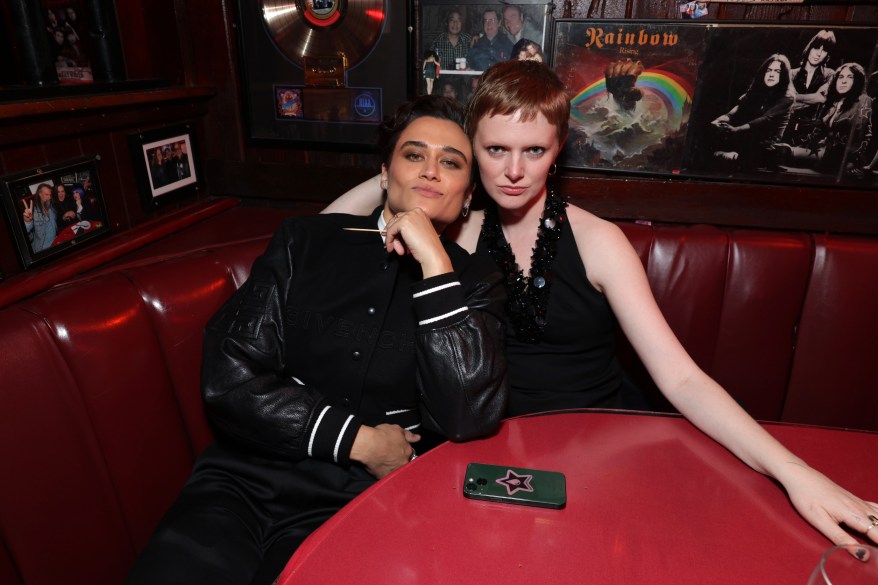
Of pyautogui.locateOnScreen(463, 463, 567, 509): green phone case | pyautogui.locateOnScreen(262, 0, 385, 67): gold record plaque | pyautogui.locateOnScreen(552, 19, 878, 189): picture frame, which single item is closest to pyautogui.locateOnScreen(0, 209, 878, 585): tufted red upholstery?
pyautogui.locateOnScreen(552, 19, 878, 189): picture frame

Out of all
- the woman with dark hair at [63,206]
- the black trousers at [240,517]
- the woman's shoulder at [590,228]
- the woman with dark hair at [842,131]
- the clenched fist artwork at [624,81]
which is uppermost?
the clenched fist artwork at [624,81]

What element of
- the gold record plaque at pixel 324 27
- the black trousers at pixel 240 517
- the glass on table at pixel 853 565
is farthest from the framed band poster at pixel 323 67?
the glass on table at pixel 853 565

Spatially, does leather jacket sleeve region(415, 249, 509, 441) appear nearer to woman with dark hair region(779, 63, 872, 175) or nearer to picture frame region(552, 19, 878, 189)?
picture frame region(552, 19, 878, 189)

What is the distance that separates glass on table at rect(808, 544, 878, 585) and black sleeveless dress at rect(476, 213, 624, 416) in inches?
32.3

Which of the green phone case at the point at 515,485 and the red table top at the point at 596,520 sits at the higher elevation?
the green phone case at the point at 515,485

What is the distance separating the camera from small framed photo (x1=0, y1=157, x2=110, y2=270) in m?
1.45

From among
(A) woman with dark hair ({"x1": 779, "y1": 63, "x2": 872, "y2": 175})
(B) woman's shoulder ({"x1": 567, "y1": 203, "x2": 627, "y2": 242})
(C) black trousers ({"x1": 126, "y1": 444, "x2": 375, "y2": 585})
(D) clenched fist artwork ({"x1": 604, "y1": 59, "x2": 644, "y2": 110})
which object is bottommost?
(C) black trousers ({"x1": 126, "y1": 444, "x2": 375, "y2": 585})

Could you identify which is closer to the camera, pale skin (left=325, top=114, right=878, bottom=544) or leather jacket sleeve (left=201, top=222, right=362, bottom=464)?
pale skin (left=325, top=114, right=878, bottom=544)

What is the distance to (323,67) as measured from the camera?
2057 mm

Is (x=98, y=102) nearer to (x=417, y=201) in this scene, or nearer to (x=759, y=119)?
(x=417, y=201)

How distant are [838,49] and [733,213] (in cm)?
58

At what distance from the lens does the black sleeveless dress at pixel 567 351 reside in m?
1.57

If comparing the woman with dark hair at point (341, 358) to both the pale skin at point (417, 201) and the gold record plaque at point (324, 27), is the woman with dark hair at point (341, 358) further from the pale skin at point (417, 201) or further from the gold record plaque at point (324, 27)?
the gold record plaque at point (324, 27)

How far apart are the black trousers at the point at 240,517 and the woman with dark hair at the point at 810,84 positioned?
1784 mm
